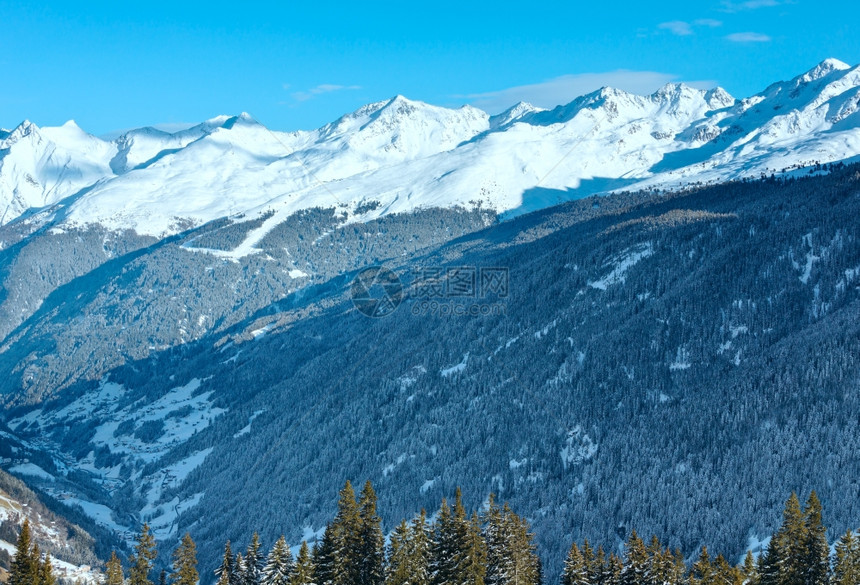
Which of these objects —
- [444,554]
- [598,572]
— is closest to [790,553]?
[598,572]

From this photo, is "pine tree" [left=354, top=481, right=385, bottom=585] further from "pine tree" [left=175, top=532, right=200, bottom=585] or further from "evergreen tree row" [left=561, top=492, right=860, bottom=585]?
"evergreen tree row" [left=561, top=492, right=860, bottom=585]

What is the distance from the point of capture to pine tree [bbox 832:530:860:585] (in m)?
91.7

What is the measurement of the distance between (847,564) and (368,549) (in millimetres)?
50679

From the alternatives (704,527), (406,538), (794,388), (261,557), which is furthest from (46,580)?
(794,388)

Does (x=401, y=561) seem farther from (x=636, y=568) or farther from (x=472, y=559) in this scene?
(x=636, y=568)

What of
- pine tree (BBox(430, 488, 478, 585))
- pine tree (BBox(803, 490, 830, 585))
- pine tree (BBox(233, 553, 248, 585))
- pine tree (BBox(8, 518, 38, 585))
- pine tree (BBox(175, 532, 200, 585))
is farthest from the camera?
pine tree (BBox(233, 553, 248, 585))

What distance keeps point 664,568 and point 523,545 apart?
14.1 meters

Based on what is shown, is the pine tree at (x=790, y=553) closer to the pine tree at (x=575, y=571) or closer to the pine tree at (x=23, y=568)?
the pine tree at (x=575, y=571)

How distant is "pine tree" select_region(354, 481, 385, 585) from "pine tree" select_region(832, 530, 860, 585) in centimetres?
4678

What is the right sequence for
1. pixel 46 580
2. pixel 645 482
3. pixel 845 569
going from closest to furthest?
pixel 46 580 < pixel 845 569 < pixel 645 482

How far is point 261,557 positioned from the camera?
94375 mm

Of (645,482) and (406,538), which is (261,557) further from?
(645,482)

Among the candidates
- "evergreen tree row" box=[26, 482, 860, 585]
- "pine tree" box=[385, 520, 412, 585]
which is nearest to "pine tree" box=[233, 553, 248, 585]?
"evergreen tree row" box=[26, 482, 860, 585]

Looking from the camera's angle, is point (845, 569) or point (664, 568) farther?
point (845, 569)
